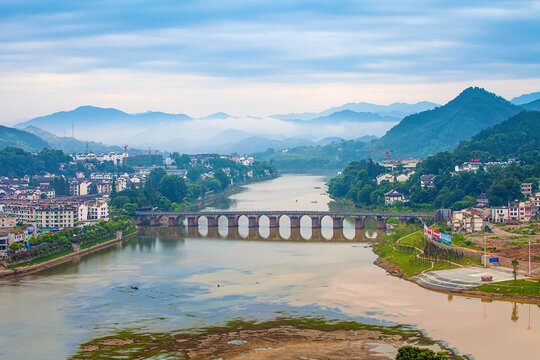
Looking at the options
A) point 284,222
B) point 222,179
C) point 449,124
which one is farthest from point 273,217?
point 449,124

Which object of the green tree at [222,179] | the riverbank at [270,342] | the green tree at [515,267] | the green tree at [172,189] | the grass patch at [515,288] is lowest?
the riverbank at [270,342]

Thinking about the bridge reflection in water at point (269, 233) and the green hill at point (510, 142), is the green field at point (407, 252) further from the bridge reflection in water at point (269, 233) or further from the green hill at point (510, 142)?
the green hill at point (510, 142)

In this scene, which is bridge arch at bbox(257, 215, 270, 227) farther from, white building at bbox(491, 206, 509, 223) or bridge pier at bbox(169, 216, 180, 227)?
white building at bbox(491, 206, 509, 223)

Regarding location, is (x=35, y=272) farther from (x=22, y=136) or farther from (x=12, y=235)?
(x=22, y=136)

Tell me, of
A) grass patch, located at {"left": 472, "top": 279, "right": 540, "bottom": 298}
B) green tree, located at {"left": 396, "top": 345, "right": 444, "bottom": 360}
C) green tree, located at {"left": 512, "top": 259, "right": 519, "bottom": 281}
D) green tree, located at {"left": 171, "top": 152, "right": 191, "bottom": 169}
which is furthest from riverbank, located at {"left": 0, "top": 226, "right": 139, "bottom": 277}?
green tree, located at {"left": 171, "top": 152, "right": 191, "bottom": 169}

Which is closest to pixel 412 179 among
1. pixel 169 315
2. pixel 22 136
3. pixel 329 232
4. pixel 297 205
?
pixel 297 205

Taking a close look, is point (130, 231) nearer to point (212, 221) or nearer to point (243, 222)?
point (212, 221)

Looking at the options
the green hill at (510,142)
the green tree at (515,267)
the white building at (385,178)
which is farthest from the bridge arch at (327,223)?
the green hill at (510,142)
